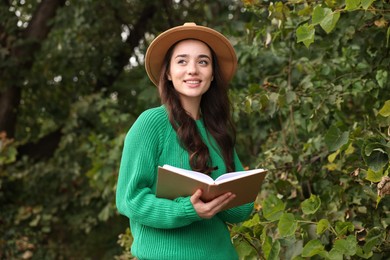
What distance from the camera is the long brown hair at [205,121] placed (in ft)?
7.80

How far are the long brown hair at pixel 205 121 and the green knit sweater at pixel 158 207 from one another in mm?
29

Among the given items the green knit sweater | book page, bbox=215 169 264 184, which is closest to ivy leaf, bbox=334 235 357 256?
the green knit sweater

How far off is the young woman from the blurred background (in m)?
0.41

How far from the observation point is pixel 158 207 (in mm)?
2244

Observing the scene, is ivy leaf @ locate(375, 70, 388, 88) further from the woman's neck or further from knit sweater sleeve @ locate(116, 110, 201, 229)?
knit sweater sleeve @ locate(116, 110, 201, 229)

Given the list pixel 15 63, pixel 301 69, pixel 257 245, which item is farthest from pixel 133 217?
pixel 15 63

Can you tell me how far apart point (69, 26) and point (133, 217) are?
4190 mm

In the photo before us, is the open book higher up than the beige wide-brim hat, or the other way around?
the beige wide-brim hat

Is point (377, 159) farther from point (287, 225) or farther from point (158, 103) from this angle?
point (158, 103)

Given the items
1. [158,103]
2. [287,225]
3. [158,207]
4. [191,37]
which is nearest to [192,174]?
[158,207]

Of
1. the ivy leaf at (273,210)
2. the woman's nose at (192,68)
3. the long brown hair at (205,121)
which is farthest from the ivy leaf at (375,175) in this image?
the woman's nose at (192,68)

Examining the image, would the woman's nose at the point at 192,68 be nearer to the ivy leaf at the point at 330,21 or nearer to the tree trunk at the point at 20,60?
the ivy leaf at the point at 330,21

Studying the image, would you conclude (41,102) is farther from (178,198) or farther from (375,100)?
(178,198)

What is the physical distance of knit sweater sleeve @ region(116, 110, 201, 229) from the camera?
2238 mm
